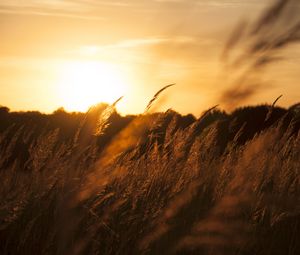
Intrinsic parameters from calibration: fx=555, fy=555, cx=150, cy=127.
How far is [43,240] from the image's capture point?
298 cm

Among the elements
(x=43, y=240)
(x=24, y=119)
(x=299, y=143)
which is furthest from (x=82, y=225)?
(x=24, y=119)

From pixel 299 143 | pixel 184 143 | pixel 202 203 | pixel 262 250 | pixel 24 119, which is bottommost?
pixel 262 250

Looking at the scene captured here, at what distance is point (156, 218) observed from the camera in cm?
273

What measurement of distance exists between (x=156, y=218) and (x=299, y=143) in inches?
56.8

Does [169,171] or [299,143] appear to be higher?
[299,143]

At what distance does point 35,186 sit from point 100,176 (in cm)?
35

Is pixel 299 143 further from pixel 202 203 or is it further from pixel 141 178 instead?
pixel 141 178

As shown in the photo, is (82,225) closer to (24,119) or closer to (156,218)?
(156,218)

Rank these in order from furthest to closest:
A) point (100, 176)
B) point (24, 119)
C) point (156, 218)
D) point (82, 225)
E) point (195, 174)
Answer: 1. point (24, 119)
2. point (195, 174)
3. point (82, 225)
4. point (156, 218)
5. point (100, 176)

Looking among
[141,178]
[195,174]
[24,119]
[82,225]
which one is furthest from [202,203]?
[24,119]

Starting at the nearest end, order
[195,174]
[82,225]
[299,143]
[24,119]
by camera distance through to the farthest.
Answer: [82,225] → [195,174] → [299,143] → [24,119]

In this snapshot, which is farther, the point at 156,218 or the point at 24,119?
the point at 24,119

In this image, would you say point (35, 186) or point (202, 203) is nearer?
point (35, 186)

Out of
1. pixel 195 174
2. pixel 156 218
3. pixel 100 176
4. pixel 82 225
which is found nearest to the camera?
pixel 100 176
